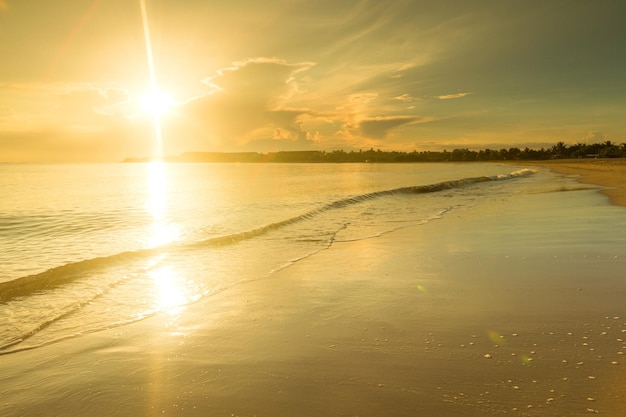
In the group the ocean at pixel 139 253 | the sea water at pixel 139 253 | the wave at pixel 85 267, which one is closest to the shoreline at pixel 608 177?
the ocean at pixel 139 253

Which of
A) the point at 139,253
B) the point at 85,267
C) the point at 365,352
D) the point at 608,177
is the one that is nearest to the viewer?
the point at 365,352

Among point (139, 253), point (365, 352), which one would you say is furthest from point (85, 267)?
point (365, 352)

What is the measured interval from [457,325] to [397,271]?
12.2 feet

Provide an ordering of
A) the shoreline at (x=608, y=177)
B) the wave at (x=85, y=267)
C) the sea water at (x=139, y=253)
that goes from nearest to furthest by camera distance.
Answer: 1. the sea water at (x=139, y=253)
2. the wave at (x=85, y=267)
3. the shoreline at (x=608, y=177)

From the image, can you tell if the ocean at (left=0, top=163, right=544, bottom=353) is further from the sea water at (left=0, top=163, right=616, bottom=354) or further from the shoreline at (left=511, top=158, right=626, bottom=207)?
the shoreline at (left=511, top=158, right=626, bottom=207)

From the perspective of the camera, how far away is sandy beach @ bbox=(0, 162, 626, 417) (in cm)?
426

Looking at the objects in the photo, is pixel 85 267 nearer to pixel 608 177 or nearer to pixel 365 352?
pixel 365 352

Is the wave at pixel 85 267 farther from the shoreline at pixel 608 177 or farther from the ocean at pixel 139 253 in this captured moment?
the shoreline at pixel 608 177

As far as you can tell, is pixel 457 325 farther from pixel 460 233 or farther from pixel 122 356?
pixel 460 233

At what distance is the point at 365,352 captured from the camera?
5.48 metres

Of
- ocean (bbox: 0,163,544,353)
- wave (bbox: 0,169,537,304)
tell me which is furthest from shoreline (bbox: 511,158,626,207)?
wave (bbox: 0,169,537,304)

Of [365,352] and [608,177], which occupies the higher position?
[608,177]

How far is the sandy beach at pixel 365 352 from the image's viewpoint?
4.26 m

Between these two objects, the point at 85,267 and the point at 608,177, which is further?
the point at 608,177
